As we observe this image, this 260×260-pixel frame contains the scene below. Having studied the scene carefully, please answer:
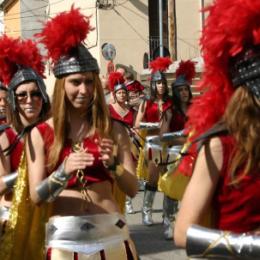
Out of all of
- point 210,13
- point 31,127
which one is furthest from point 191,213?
point 31,127

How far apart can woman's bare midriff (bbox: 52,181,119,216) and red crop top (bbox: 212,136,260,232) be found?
1.20 metres

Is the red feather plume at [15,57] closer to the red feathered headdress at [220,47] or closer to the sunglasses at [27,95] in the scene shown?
the sunglasses at [27,95]

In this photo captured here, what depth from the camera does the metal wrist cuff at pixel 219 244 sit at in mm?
2173

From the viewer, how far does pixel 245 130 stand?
230 cm

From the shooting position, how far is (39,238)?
13.0 ft

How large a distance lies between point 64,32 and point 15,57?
4.06 feet

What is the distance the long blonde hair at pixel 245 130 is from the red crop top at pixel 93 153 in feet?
4.01

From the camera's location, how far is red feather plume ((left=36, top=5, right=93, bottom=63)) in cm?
362

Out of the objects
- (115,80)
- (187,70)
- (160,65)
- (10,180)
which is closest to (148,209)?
(187,70)

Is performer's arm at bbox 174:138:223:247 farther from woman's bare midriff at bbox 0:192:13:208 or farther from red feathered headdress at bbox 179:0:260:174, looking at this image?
woman's bare midriff at bbox 0:192:13:208

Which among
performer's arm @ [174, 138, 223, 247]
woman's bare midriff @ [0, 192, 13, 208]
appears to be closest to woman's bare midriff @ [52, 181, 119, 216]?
woman's bare midriff @ [0, 192, 13, 208]

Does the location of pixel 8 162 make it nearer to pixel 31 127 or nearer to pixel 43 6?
pixel 31 127

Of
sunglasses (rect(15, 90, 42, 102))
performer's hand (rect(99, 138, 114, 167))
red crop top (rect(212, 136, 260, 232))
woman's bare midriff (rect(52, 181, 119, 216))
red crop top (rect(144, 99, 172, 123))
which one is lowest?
woman's bare midriff (rect(52, 181, 119, 216))

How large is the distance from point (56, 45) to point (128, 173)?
757 mm
